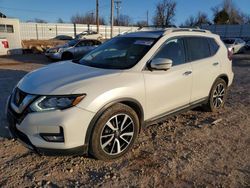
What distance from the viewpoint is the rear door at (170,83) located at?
3.64m

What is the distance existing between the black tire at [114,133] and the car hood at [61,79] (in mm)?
482

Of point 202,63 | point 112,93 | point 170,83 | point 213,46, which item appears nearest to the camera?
point 112,93

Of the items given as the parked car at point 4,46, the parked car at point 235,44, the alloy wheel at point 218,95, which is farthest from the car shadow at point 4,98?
the parked car at point 235,44

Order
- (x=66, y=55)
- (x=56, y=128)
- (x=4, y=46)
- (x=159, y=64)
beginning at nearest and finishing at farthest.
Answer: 1. (x=56, y=128)
2. (x=159, y=64)
3. (x=66, y=55)
4. (x=4, y=46)

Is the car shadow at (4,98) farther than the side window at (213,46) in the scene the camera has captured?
No

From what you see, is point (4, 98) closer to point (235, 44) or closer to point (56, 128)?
point (56, 128)

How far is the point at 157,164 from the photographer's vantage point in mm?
3312

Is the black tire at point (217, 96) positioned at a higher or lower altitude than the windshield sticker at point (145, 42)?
lower

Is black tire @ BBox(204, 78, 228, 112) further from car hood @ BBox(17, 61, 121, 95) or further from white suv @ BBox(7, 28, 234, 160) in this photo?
car hood @ BBox(17, 61, 121, 95)

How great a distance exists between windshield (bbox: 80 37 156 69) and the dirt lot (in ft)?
4.14

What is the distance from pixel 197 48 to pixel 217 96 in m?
1.25

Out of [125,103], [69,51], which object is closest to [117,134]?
[125,103]

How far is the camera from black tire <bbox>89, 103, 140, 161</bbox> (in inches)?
123

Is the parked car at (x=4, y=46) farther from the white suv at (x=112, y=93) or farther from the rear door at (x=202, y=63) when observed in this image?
the rear door at (x=202, y=63)
